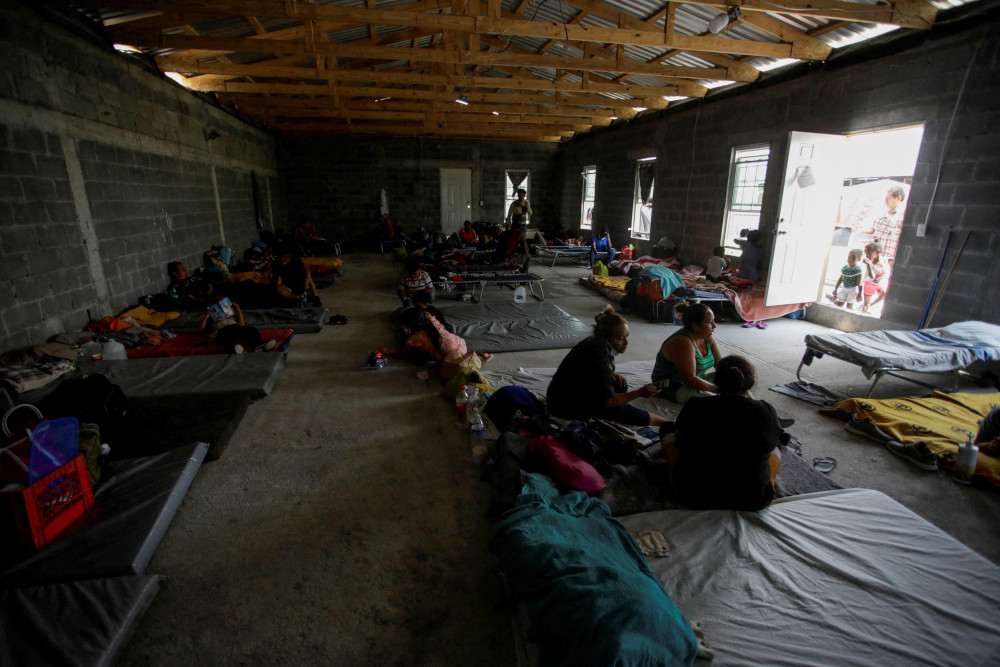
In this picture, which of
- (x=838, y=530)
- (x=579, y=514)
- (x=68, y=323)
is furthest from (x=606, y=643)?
(x=68, y=323)

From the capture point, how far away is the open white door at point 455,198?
49.9 feet

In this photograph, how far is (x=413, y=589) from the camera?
83.2 inches

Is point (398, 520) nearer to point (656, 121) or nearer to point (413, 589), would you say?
point (413, 589)

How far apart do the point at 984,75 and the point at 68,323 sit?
30.6 ft

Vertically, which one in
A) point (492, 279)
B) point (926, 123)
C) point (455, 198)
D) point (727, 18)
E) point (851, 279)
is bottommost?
point (492, 279)

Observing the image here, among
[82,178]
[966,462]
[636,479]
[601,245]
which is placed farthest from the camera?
[601,245]

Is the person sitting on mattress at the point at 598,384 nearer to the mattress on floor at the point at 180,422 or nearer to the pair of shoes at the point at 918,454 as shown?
the pair of shoes at the point at 918,454

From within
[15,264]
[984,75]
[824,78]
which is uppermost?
[824,78]

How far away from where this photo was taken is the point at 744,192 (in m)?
8.05

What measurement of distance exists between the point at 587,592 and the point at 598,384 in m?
1.62

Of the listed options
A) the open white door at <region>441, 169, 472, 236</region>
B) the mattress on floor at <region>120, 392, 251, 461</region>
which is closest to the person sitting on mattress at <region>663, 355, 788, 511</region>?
the mattress on floor at <region>120, 392, 251, 461</region>

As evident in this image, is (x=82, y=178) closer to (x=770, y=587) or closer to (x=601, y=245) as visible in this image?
(x=770, y=587)

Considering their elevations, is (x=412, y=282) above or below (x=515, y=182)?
below

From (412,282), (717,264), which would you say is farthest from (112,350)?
(717,264)
